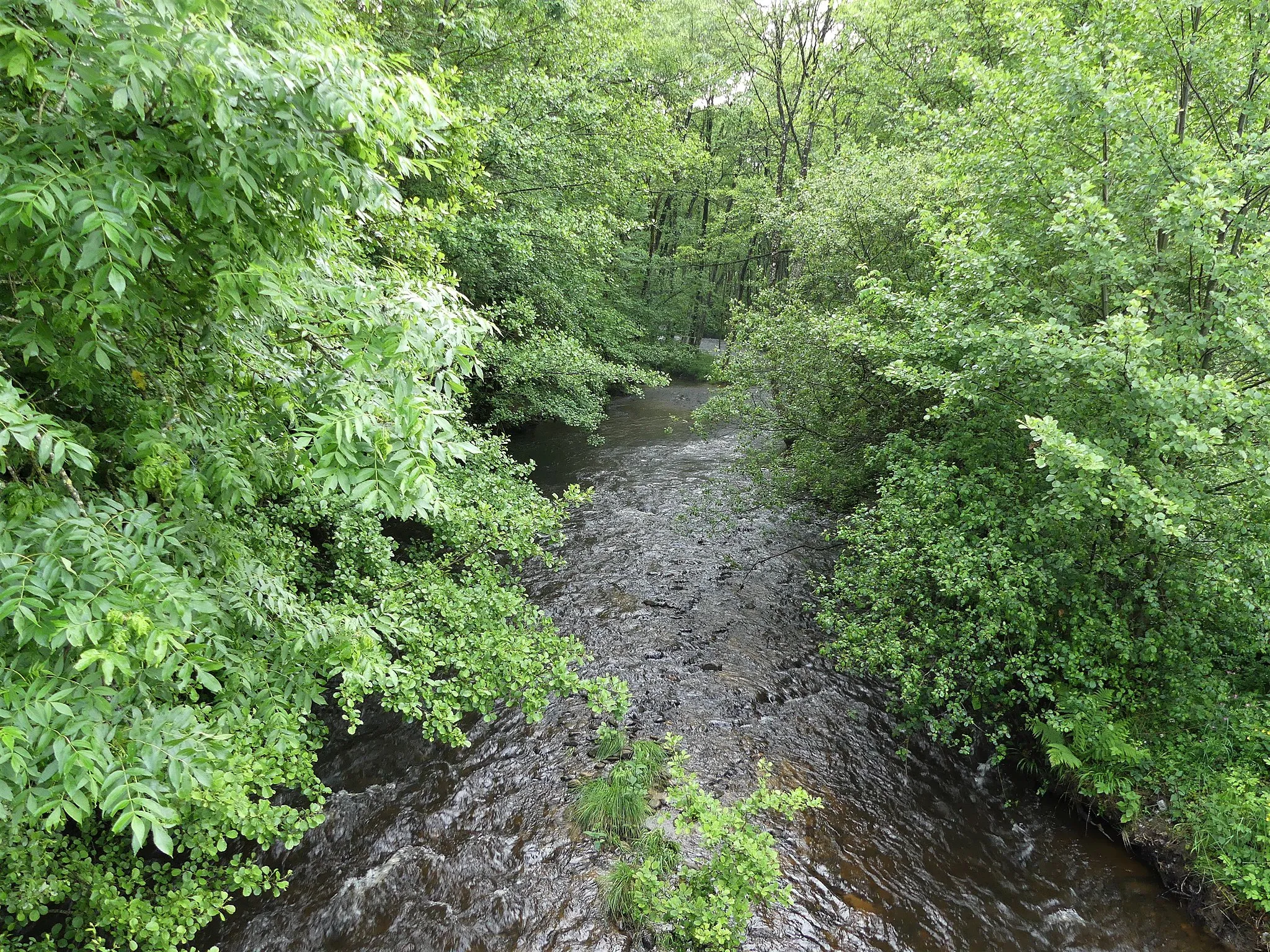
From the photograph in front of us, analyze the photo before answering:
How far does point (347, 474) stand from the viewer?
8.97 feet

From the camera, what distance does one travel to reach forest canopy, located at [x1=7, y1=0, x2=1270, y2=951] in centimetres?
250

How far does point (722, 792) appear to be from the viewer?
6.70 metres

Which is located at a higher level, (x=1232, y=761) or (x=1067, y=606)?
(x=1067, y=606)

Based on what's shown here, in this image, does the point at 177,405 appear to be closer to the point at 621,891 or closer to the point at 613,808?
the point at 621,891

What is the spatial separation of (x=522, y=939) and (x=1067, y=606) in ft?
21.9

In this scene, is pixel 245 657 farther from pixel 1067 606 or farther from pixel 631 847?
pixel 1067 606

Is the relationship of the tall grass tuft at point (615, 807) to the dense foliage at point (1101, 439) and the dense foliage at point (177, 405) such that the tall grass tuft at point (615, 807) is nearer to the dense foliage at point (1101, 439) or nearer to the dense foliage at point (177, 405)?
the dense foliage at point (177, 405)

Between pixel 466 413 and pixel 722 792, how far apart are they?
5496 mm

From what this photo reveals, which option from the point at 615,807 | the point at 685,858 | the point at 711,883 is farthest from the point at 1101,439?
the point at 615,807

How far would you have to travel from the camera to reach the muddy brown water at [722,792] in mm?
5277

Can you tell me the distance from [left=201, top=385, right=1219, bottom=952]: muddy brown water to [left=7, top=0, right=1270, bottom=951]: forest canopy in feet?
2.04

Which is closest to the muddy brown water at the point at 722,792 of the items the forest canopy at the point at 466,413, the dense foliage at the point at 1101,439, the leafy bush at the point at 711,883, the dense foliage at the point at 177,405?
the leafy bush at the point at 711,883

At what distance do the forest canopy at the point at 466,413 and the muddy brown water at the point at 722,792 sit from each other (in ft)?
2.04

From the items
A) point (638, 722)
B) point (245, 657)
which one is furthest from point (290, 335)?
point (638, 722)
